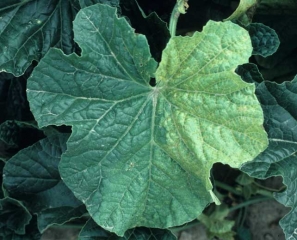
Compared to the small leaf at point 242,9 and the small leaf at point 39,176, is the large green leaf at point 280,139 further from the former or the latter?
the small leaf at point 39,176

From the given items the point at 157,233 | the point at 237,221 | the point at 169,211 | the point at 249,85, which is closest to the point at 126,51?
the point at 249,85

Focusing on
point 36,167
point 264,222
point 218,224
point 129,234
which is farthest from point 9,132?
point 264,222

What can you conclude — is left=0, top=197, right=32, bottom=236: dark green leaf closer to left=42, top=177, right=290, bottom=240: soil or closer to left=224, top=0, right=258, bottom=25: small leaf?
left=42, top=177, right=290, bottom=240: soil

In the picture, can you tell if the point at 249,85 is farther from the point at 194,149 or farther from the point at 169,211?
the point at 169,211

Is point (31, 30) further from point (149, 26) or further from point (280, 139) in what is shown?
point (280, 139)

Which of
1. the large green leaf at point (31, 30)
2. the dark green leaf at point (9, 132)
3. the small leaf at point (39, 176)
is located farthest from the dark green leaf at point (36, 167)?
the large green leaf at point (31, 30)

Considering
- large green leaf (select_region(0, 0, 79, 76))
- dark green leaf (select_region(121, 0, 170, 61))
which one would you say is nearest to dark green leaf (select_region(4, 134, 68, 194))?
large green leaf (select_region(0, 0, 79, 76))

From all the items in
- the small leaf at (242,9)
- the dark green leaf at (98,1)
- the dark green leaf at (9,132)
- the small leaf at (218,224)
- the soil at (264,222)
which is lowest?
the soil at (264,222)
